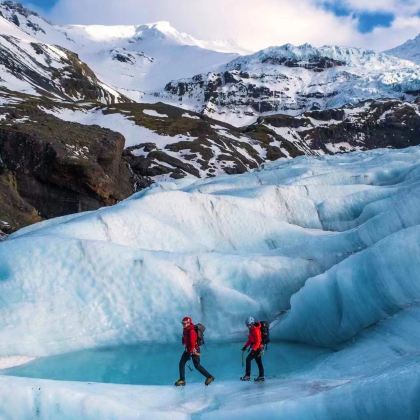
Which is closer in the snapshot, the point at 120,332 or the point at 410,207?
the point at 120,332

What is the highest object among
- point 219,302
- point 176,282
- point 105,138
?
point 105,138

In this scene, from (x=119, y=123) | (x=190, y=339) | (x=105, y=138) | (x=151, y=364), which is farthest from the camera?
(x=119, y=123)

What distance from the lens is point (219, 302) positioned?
1662 centimetres

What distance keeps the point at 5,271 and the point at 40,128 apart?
4149 centimetres

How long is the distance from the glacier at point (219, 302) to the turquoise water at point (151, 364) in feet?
0.45

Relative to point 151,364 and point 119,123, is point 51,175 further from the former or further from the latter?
point 119,123

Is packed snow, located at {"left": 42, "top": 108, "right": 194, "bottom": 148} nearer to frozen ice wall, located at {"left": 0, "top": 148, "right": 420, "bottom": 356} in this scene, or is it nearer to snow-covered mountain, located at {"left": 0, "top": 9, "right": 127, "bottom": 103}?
snow-covered mountain, located at {"left": 0, "top": 9, "right": 127, "bottom": 103}

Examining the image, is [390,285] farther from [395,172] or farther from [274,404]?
[395,172]

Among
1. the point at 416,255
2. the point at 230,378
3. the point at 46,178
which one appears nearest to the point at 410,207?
the point at 416,255

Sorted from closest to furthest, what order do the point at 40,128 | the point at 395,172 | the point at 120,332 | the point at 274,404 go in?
the point at 274,404, the point at 120,332, the point at 395,172, the point at 40,128

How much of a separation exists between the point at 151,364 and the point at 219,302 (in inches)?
114

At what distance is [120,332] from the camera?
16047 millimetres

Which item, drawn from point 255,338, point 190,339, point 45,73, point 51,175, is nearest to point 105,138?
point 51,175

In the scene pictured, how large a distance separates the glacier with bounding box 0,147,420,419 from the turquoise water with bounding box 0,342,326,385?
5.4 inches
